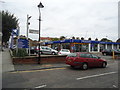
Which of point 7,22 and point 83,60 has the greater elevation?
point 7,22

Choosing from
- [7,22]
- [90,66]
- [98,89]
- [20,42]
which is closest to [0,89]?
[98,89]

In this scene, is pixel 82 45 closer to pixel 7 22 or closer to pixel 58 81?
pixel 7 22

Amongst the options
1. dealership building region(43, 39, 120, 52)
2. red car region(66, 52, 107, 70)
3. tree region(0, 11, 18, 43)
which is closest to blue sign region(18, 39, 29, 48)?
red car region(66, 52, 107, 70)

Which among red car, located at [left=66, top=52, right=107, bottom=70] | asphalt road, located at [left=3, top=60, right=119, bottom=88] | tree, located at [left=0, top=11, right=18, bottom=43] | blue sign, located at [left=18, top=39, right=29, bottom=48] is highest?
tree, located at [left=0, top=11, right=18, bottom=43]

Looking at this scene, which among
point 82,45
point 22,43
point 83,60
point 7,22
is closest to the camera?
point 83,60

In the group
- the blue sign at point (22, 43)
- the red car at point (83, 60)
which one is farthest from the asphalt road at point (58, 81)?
the blue sign at point (22, 43)

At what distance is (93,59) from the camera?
10625mm

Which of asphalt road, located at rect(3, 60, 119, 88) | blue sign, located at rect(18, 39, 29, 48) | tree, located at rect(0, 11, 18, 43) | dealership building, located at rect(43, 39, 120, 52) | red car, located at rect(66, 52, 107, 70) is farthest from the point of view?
dealership building, located at rect(43, 39, 120, 52)

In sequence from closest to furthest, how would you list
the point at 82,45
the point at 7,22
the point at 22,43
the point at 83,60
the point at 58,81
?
the point at 58,81, the point at 83,60, the point at 22,43, the point at 7,22, the point at 82,45

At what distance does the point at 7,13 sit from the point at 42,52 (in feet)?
55.8

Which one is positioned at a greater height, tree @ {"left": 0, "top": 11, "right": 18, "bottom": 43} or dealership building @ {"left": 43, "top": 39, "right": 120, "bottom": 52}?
tree @ {"left": 0, "top": 11, "right": 18, "bottom": 43}

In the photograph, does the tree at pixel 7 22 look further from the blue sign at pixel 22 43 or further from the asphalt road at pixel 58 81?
the asphalt road at pixel 58 81

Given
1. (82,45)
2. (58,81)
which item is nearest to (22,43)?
(58,81)

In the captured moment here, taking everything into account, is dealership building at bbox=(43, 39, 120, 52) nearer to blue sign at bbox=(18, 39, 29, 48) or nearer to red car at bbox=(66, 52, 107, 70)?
blue sign at bbox=(18, 39, 29, 48)
